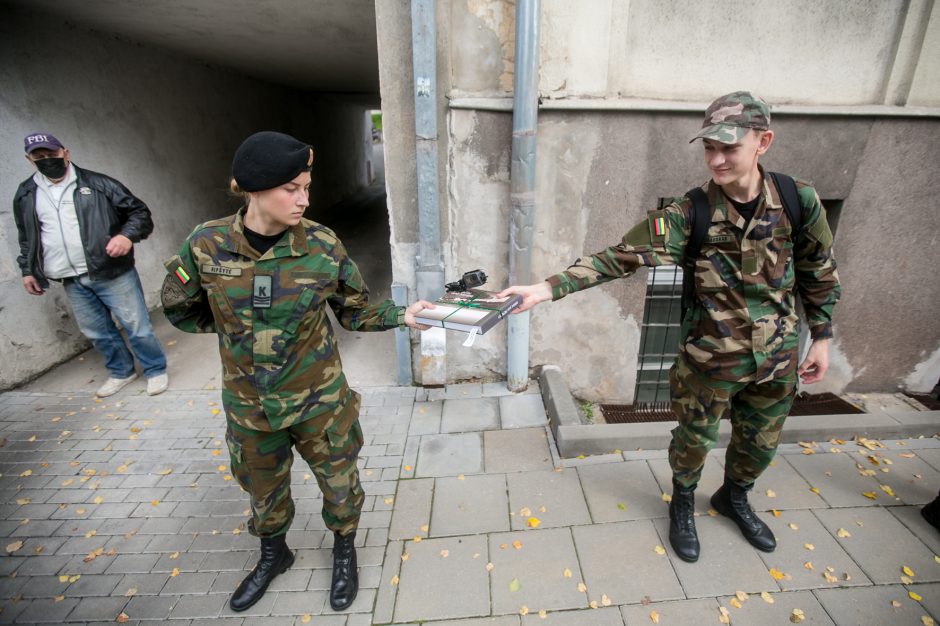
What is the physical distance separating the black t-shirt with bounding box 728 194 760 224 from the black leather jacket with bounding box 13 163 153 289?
4.86 meters

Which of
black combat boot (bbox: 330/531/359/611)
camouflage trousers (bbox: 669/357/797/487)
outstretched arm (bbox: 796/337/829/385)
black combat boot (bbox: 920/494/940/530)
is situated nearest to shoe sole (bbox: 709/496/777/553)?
camouflage trousers (bbox: 669/357/797/487)

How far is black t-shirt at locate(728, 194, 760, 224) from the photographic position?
2.28 meters

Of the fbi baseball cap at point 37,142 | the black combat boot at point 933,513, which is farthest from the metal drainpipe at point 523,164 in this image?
the fbi baseball cap at point 37,142

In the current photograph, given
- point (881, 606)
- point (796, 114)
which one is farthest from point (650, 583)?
point (796, 114)

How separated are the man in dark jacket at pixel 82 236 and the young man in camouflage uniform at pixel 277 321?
2.83 m

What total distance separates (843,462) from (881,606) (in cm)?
133

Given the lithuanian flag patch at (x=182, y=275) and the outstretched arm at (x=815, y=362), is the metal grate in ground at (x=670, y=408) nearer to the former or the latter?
the outstretched arm at (x=815, y=362)

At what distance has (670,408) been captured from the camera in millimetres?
4812

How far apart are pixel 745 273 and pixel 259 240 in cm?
235

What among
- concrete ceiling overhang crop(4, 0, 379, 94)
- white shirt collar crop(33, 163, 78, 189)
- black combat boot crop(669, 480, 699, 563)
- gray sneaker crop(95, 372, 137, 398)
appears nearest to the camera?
black combat boot crop(669, 480, 699, 563)

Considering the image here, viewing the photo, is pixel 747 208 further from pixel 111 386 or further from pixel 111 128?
pixel 111 128

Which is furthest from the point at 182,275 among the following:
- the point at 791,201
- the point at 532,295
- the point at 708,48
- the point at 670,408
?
the point at 670,408

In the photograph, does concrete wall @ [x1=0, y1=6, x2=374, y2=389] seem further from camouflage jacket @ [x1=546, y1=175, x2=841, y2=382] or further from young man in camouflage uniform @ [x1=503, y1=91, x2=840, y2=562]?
camouflage jacket @ [x1=546, y1=175, x2=841, y2=382]

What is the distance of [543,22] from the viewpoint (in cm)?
369
